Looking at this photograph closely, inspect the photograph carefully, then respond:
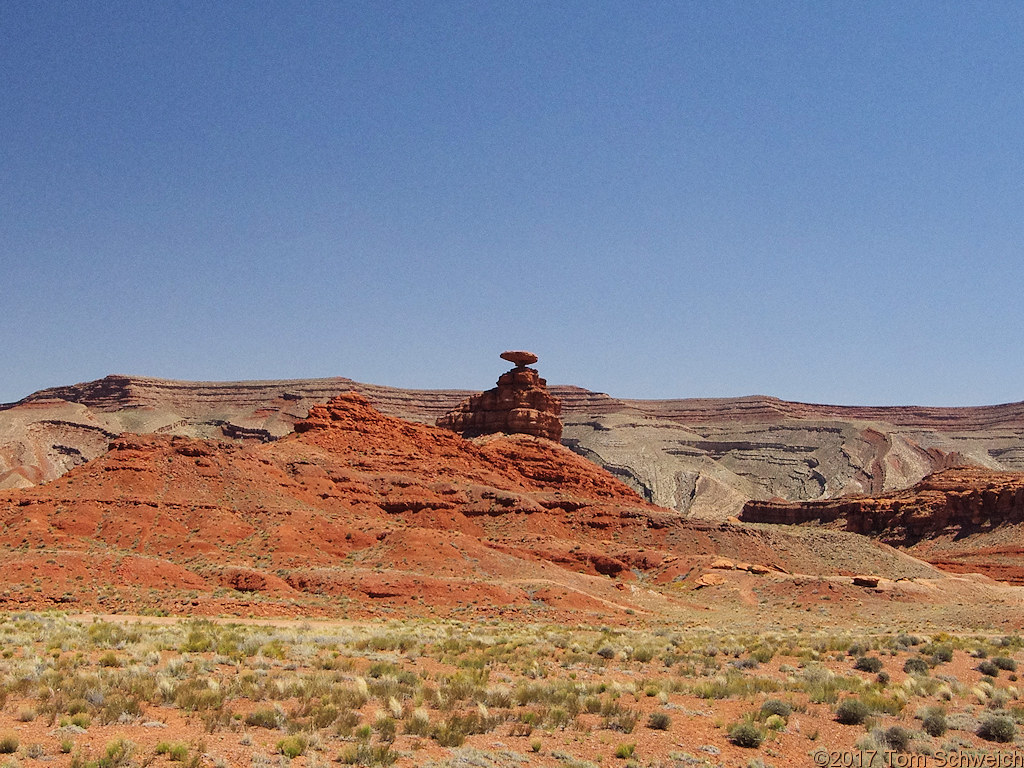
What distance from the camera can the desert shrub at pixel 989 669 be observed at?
20422 mm

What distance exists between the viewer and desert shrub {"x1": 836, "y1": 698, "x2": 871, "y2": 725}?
15.4 metres

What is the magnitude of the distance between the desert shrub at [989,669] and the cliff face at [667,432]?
9881 cm

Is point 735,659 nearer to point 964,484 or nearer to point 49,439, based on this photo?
point 964,484

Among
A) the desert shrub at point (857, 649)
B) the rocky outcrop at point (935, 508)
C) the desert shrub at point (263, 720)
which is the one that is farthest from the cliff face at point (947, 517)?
the desert shrub at point (263, 720)

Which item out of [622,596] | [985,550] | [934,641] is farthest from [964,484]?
[934,641]

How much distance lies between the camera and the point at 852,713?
15453 mm

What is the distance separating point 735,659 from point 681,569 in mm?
25476

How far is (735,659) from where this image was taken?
22125 mm

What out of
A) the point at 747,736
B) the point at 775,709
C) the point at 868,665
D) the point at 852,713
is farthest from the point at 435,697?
the point at 868,665

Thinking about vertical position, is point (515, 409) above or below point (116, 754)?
above

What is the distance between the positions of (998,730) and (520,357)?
215 ft

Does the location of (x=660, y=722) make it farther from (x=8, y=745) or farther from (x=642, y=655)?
(x=8, y=745)

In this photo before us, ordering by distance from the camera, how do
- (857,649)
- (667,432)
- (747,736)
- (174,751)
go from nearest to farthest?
1. (174,751)
2. (747,736)
3. (857,649)
4. (667,432)

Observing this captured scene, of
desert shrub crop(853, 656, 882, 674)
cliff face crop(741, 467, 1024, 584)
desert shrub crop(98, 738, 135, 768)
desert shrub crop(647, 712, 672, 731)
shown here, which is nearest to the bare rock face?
cliff face crop(741, 467, 1024, 584)
